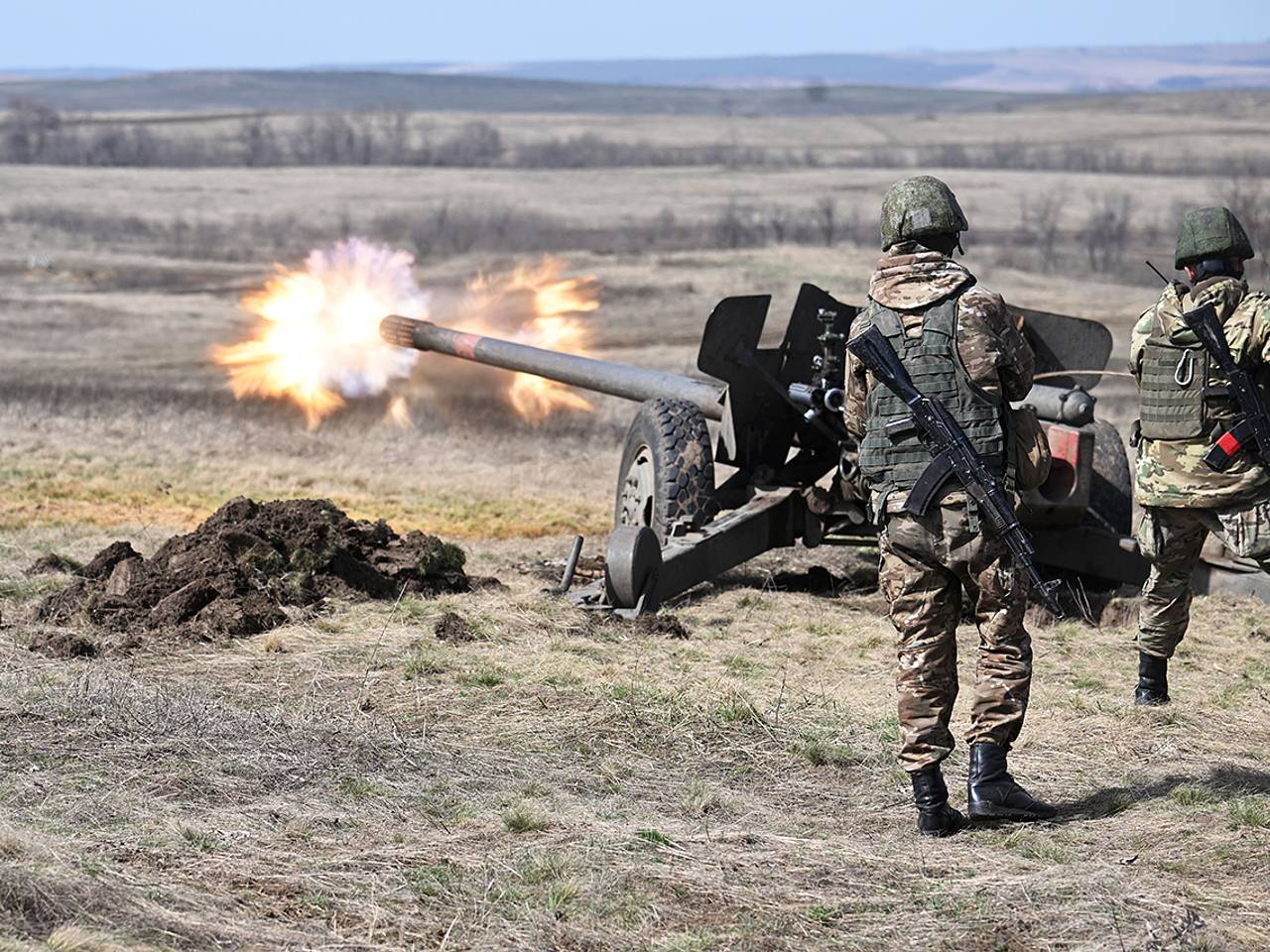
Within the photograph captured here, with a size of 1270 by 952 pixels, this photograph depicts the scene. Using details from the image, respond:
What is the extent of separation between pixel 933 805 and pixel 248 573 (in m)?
4.77

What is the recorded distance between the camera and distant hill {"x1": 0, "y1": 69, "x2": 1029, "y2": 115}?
538 feet

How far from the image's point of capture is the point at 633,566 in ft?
31.2

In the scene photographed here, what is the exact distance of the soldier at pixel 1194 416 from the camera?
22.8 ft

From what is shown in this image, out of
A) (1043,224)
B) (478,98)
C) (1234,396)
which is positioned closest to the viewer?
(1234,396)

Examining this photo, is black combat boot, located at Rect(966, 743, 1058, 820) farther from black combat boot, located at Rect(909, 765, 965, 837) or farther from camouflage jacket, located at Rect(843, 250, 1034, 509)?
camouflage jacket, located at Rect(843, 250, 1034, 509)

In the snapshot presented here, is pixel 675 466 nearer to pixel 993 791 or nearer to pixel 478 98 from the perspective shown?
pixel 993 791

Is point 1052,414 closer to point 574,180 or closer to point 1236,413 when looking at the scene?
point 1236,413

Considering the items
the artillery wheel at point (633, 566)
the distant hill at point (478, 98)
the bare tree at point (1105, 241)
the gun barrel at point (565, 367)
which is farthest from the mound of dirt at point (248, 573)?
the distant hill at point (478, 98)

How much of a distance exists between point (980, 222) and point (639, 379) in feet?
143

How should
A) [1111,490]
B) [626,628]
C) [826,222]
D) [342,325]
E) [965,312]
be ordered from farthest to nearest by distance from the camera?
[826,222], [342,325], [1111,490], [626,628], [965,312]

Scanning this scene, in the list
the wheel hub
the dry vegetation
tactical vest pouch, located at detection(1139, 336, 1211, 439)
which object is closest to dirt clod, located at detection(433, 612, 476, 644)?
the dry vegetation

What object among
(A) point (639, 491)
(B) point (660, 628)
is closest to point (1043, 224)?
(A) point (639, 491)

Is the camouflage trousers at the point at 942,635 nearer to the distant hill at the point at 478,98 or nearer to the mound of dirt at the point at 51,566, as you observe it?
the mound of dirt at the point at 51,566

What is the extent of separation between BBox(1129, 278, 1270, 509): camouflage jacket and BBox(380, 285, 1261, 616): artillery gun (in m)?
2.14
